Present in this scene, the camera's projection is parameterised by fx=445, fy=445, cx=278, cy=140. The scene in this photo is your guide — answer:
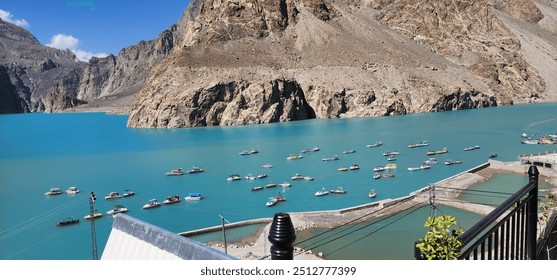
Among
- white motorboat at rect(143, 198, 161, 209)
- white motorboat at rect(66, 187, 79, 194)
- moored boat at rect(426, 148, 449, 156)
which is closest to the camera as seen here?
white motorboat at rect(143, 198, 161, 209)

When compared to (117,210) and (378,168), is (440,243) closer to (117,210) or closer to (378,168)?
(117,210)

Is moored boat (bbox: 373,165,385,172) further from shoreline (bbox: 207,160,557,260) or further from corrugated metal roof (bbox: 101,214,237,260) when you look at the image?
corrugated metal roof (bbox: 101,214,237,260)

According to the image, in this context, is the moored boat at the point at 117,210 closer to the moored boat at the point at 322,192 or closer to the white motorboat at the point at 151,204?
the white motorboat at the point at 151,204

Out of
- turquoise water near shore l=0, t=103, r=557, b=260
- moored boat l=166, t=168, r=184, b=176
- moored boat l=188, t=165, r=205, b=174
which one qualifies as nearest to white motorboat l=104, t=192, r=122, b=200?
turquoise water near shore l=0, t=103, r=557, b=260

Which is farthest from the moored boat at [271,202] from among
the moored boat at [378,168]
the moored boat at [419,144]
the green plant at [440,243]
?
the moored boat at [419,144]

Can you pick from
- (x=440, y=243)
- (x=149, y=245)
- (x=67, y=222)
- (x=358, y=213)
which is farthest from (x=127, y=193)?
(x=440, y=243)
